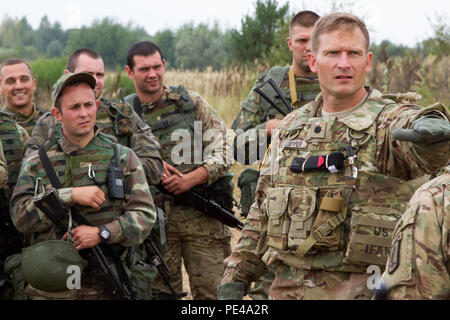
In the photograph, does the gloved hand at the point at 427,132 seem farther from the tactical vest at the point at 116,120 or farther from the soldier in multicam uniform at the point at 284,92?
the tactical vest at the point at 116,120

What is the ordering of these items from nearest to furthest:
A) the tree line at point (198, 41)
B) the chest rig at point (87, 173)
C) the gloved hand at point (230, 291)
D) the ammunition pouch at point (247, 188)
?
1. the gloved hand at point (230, 291)
2. the chest rig at point (87, 173)
3. the ammunition pouch at point (247, 188)
4. the tree line at point (198, 41)

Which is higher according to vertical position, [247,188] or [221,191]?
[247,188]

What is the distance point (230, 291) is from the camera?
2.94 m

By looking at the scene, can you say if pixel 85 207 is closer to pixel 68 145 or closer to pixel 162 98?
pixel 68 145

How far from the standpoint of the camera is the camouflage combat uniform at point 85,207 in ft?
12.1

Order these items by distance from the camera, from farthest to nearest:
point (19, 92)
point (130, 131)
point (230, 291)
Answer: point (19, 92), point (130, 131), point (230, 291)

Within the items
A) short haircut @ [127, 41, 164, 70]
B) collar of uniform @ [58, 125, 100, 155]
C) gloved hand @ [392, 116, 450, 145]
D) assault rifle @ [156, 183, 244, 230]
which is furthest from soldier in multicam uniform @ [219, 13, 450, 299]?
short haircut @ [127, 41, 164, 70]

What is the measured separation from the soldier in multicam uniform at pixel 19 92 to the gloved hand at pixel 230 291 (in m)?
2.97

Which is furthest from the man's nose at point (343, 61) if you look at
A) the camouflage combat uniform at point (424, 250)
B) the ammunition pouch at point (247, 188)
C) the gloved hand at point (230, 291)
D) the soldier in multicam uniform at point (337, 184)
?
Answer: the ammunition pouch at point (247, 188)

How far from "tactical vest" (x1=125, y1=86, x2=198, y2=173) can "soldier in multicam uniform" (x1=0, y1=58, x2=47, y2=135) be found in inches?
36.0

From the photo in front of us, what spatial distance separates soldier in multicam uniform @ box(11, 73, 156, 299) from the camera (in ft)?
12.1

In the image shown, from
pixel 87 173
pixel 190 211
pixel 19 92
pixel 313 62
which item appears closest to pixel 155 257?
pixel 190 211

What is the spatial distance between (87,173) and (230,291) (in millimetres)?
1319

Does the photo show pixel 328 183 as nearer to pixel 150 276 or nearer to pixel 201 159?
pixel 150 276
